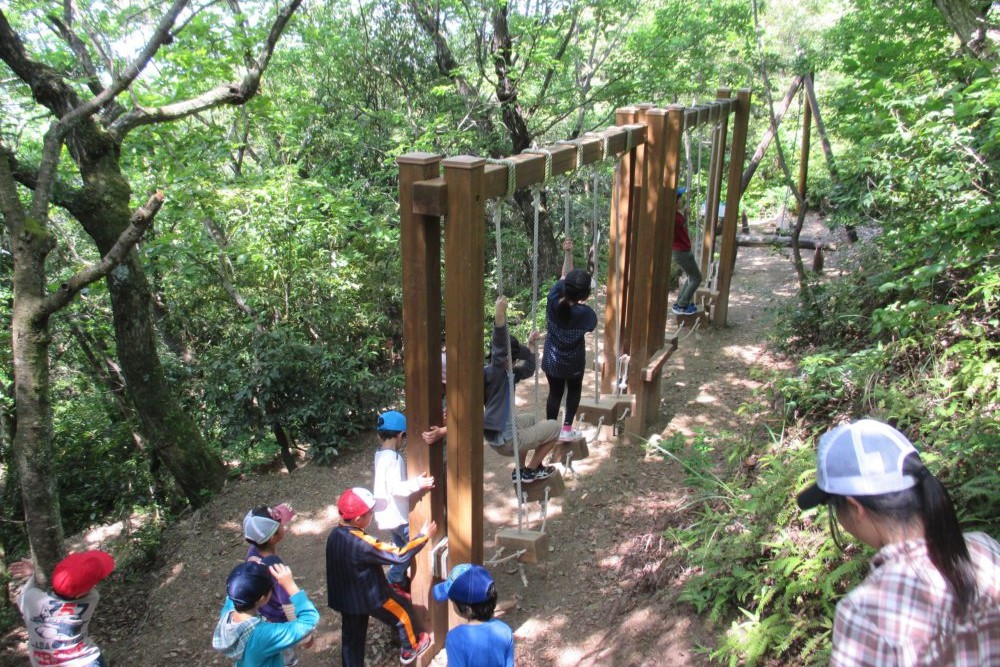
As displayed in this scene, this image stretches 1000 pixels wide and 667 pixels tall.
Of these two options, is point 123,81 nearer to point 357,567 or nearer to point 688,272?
point 357,567

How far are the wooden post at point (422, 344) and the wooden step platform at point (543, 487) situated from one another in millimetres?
823

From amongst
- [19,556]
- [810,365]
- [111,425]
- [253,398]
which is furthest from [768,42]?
[19,556]

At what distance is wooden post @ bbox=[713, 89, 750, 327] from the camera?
8273 millimetres

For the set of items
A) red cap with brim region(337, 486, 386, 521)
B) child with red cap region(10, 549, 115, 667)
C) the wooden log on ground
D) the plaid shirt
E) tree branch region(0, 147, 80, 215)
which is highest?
tree branch region(0, 147, 80, 215)

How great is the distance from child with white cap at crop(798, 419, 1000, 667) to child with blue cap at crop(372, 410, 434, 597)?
2.62 metres

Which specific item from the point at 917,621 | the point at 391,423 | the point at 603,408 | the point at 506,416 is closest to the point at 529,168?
the point at 506,416

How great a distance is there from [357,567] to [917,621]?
→ 2.77 m

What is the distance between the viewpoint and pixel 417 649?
13.3 feet

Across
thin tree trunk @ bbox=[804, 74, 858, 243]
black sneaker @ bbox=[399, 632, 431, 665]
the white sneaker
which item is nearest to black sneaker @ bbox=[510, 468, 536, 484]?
the white sneaker

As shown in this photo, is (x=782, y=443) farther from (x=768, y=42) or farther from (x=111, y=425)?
(x=768, y=42)

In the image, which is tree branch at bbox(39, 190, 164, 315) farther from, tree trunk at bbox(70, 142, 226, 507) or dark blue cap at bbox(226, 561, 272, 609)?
dark blue cap at bbox(226, 561, 272, 609)

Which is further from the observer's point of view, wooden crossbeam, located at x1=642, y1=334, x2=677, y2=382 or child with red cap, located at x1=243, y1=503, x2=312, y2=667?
wooden crossbeam, located at x1=642, y1=334, x2=677, y2=382

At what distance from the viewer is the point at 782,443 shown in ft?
16.5

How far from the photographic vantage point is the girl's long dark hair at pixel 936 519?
5.40 feet
